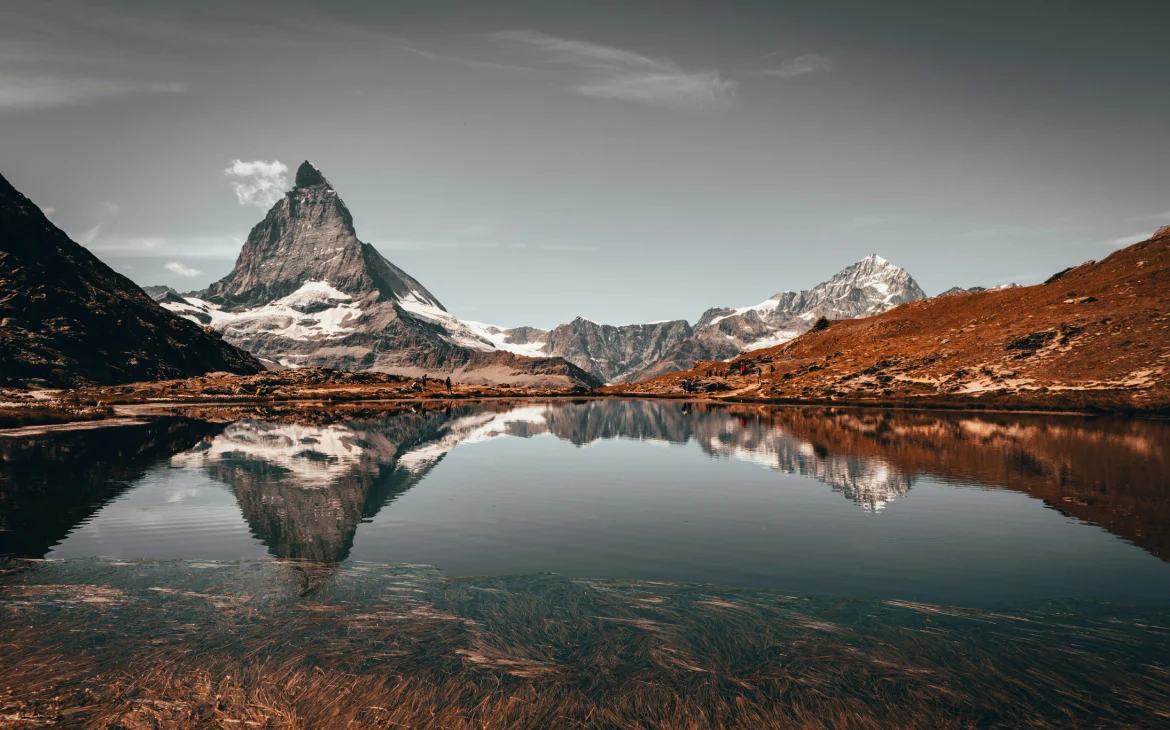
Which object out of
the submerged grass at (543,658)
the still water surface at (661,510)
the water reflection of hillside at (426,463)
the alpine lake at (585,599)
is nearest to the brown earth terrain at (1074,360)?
the water reflection of hillside at (426,463)

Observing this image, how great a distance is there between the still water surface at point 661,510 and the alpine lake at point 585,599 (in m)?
0.31

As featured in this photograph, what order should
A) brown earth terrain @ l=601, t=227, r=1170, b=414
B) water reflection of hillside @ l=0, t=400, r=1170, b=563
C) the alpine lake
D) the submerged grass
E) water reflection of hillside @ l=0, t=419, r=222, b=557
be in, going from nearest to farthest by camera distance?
1. the submerged grass
2. the alpine lake
3. water reflection of hillside @ l=0, t=419, r=222, b=557
4. water reflection of hillside @ l=0, t=400, r=1170, b=563
5. brown earth terrain @ l=601, t=227, r=1170, b=414

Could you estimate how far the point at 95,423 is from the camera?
359 ft

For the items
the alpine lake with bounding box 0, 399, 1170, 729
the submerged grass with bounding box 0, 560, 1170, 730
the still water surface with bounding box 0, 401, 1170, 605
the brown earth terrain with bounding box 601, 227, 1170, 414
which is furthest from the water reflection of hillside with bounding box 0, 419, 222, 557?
the brown earth terrain with bounding box 601, 227, 1170, 414

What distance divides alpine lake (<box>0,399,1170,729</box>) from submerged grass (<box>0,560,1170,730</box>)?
10cm

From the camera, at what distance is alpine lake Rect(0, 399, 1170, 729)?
52.0ft

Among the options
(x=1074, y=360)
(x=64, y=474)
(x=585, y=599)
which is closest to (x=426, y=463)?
(x=64, y=474)

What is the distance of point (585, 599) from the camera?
79.7 ft

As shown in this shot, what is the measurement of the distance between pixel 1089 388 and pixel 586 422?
12095 centimetres

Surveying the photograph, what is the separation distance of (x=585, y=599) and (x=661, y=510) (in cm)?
2060

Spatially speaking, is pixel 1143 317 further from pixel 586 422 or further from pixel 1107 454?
pixel 586 422

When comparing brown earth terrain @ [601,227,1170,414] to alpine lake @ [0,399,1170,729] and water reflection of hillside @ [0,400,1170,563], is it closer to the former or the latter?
water reflection of hillside @ [0,400,1170,563]

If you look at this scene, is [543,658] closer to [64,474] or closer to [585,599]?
[585,599]

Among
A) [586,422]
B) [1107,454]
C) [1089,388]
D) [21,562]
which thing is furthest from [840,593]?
[1089,388]
